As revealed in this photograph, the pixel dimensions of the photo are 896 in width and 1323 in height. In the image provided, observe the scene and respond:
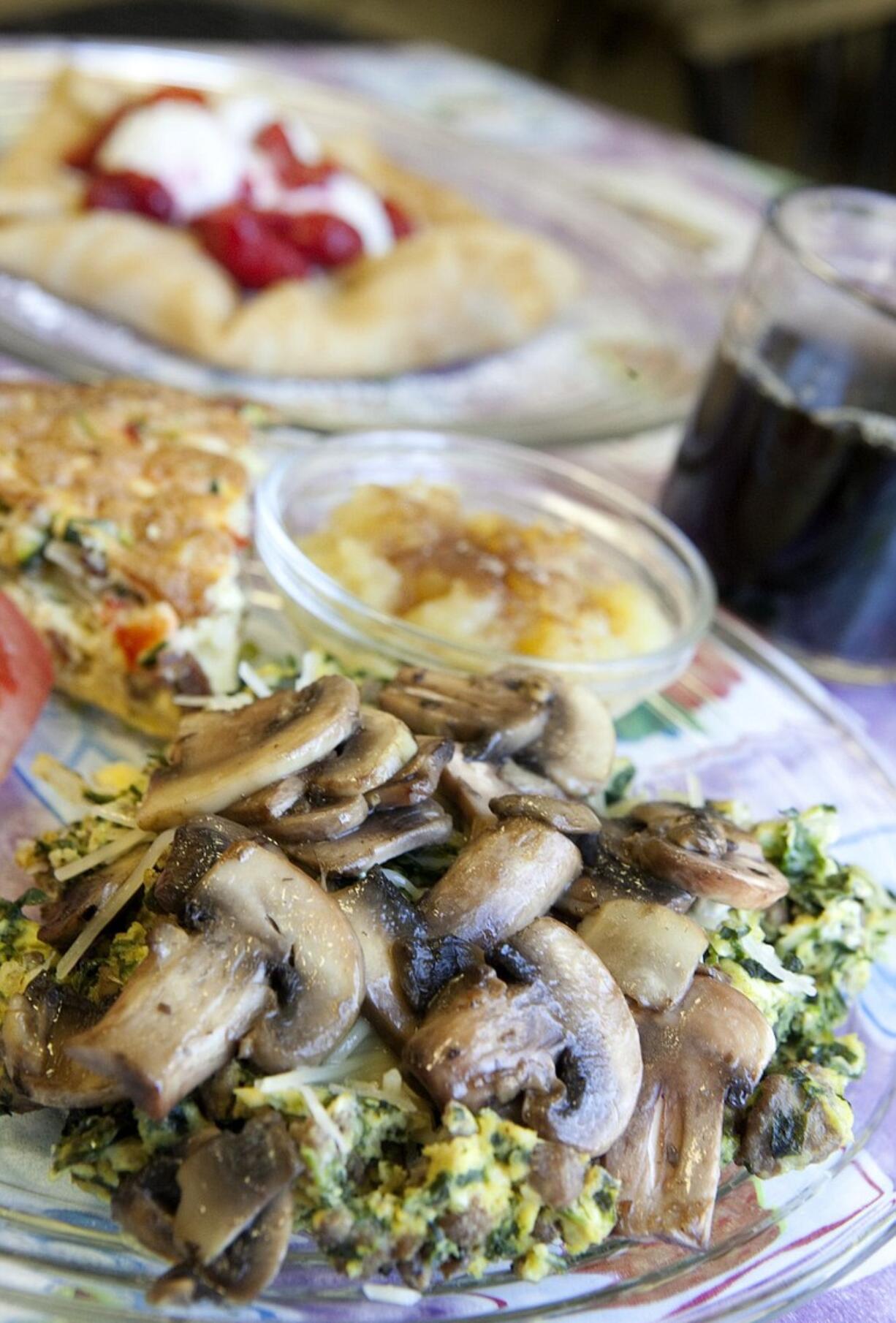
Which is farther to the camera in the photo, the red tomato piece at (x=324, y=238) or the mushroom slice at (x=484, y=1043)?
the red tomato piece at (x=324, y=238)

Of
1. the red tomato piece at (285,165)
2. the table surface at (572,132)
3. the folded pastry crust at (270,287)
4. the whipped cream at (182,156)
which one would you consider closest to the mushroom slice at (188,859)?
the folded pastry crust at (270,287)

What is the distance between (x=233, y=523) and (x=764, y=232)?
1.13 m

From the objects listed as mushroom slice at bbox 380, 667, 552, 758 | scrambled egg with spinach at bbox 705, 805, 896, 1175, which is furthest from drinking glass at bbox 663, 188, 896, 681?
mushroom slice at bbox 380, 667, 552, 758

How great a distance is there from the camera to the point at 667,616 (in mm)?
2148

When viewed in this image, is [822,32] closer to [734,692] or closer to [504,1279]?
[734,692]

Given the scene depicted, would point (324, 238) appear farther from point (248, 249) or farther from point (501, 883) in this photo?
point (501, 883)

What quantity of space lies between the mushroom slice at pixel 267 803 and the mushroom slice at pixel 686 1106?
1.37ft

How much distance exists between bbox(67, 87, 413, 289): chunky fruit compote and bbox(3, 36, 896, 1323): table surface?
1115mm

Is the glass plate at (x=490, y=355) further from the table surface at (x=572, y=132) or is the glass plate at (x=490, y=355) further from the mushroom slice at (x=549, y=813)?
the mushroom slice at (x=549, y=813)

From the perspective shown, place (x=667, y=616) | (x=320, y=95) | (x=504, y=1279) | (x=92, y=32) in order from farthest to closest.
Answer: (x=92, y=32) → (x=320, y=95) → (x=667, y=616) → (x=504, y=1279)

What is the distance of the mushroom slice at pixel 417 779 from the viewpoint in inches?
52.8

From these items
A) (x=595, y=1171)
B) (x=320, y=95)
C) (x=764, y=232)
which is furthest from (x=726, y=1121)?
(x=320, y=95)

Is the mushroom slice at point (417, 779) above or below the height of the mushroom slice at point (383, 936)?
above

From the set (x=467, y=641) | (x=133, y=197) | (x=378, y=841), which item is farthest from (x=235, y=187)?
(x=378, y=841)
